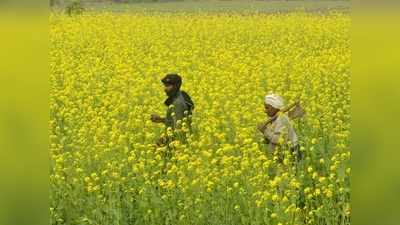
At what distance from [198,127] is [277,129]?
1.31 metres

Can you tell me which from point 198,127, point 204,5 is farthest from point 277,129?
point 204,5

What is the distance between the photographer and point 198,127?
18.8 ft

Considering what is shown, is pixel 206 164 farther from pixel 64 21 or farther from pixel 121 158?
pixel 64 21

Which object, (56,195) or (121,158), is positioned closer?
(56,195)

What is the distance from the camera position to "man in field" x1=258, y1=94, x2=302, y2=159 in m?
4.46

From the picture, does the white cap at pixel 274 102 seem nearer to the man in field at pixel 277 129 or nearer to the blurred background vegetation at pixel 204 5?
the man in field at pixel 277 129

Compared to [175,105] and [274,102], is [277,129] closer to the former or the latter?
[274,102]

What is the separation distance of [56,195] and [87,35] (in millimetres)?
10218

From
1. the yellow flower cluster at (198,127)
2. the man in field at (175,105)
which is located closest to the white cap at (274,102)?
the yellow flower cluster at (198,127)

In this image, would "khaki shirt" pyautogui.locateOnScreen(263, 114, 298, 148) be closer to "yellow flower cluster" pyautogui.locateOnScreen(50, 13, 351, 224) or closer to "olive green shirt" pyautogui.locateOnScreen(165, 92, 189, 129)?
"yellow flower cluster" pyautogui.locateOnScreen(50, 13, 351, 224)
